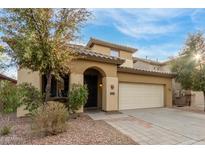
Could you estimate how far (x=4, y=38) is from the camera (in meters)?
6.85

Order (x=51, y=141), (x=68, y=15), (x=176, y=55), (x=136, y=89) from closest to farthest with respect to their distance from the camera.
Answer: (x=51, y=141), (x=68, y=15), (x=136, y=89), (x=176, y=55)

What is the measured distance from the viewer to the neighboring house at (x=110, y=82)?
9938 mm

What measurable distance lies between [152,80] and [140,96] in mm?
1916

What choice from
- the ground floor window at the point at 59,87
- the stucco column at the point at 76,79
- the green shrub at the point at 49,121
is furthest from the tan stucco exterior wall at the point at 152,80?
the green shrub at the point at 49,121

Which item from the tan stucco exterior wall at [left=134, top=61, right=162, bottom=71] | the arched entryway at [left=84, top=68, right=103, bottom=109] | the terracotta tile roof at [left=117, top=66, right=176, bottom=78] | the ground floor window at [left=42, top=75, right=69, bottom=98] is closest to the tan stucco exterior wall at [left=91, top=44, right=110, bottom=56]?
the arched entryway at [left=84, top=68, right=103, bottom=109]

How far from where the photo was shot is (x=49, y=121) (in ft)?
18.6

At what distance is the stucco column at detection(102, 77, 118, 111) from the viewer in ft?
36.4

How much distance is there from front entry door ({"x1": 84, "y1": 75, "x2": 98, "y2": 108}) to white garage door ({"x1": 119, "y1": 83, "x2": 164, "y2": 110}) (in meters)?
2.10

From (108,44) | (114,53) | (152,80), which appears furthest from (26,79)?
(114,53)

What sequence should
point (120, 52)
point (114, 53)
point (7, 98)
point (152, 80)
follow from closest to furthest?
point (7, 98)
point (152, 80)
point (114, 53)
point (120, 52)

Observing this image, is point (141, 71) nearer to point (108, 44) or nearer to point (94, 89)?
point (94, 89)

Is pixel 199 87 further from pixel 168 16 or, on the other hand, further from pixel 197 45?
pixel 168 16

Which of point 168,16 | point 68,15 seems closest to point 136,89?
point 168,16
